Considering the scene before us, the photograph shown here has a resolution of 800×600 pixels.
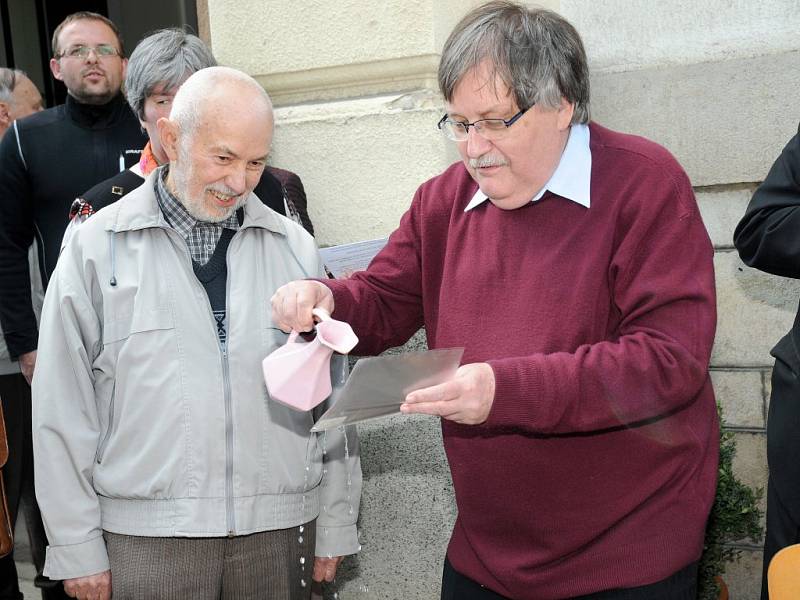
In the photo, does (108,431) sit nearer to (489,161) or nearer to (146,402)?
(146,402)

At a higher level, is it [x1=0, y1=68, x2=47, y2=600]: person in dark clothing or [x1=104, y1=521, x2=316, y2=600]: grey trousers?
[x1=104, y1=521, x2=316, y2=600]: grey trousers

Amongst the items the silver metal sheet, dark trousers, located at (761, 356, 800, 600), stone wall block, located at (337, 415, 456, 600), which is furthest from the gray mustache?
stone wall block, located at (337, 415, 456, 600)

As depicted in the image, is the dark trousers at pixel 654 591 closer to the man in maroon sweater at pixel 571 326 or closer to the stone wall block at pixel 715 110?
the man in maroon sweater at pixel 571 326

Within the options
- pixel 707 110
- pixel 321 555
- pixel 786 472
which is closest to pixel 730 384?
pixel 707 110

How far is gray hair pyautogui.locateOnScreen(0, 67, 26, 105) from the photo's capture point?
4945mm

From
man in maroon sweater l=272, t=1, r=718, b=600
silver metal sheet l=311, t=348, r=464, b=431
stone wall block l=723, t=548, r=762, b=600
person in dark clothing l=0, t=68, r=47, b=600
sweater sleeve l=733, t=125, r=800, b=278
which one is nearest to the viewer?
silver metal sheet l=311, t=348, r=464, b=431

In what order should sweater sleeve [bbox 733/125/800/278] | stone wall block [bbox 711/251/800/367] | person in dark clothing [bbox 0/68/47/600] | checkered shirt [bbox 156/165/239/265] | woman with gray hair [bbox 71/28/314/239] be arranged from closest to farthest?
sweater sleeve [bbox 733/125/800/278], checkered shirt [bbox 156/165/239/265], woman with gray hair [bbox 71/28/314/239], stone wall block [bbox 711/251/800/367], person in dark clothing [bbox 0/68/47/600]

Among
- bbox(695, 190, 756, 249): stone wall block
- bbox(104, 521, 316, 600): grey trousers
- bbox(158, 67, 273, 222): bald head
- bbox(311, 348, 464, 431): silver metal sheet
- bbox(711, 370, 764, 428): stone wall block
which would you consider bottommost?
bbox(711, 370, 764, 428): stone wall block

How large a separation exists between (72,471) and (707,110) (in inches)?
107

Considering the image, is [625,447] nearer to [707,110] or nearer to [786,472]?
[786,472]

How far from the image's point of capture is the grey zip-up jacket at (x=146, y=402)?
2566 mm

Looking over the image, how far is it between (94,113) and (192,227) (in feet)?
4.84

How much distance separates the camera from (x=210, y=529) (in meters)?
2.58

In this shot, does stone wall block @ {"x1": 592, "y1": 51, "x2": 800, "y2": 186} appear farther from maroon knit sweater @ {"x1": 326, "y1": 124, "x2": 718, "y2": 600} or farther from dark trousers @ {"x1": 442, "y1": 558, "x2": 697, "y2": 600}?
dark trousers @ {"x1": 442, "y1": 558, "x2": 697, "y2": 600}
